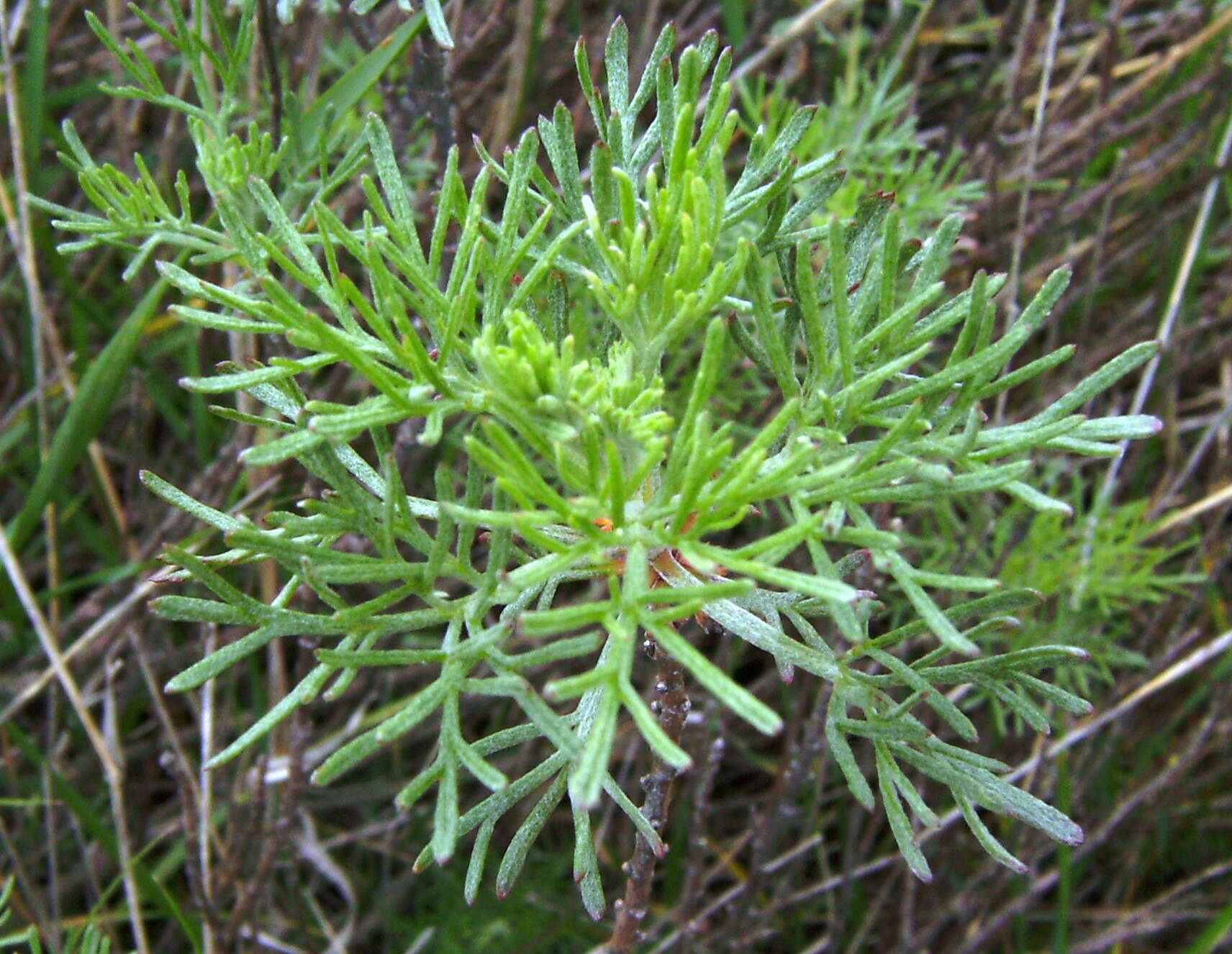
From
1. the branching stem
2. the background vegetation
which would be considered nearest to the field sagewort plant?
the branching stem

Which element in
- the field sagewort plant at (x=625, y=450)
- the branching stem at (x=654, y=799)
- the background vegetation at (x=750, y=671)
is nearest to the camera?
the field sagewort plant at (x=625, y=450)

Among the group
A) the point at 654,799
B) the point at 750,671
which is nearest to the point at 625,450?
the point at 654,799

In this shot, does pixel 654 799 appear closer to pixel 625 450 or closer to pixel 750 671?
pixel 625 450

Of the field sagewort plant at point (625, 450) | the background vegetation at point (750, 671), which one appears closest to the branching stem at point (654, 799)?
the field sagewort plant at point (625, 450)

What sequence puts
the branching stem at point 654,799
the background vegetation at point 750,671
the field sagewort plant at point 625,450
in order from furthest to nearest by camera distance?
1. the background vegetation at point 750,671
2. the branching stem at point 654,799
3. the field sagewort plant at point 625,450

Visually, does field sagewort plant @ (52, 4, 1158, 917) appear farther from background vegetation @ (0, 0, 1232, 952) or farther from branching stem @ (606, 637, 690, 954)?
background vegetation @ (0, 0, 1232, 952)

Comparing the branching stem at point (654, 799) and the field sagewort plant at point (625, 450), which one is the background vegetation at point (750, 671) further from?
the field sagewort plant at point (625, 450)

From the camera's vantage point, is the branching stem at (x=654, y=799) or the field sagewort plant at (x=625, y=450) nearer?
the field sagewort plant at (x=625, y=450)
